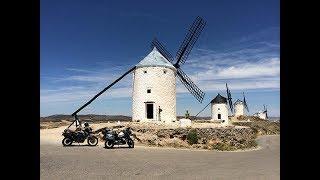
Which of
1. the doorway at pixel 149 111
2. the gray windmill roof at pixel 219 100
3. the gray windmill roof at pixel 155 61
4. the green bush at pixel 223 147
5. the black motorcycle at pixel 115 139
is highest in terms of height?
the gray windmill roof at pixel 155 61

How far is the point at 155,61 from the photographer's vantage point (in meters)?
35.0

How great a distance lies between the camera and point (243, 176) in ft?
42.4

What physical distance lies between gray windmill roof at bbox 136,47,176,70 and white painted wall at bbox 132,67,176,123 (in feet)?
1.12

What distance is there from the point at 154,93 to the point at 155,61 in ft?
10.3

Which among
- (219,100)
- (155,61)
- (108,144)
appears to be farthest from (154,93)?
(219,100)

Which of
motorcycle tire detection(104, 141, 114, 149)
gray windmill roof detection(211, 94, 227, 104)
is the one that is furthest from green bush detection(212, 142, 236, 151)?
gray windmill roof detection(211, 94, 227, 104)

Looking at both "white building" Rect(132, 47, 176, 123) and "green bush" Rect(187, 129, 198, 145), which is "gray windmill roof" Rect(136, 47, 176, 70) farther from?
"green bush" Rect(187, 129, 198, 145)

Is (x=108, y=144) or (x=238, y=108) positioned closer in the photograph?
(x=108, y=144)

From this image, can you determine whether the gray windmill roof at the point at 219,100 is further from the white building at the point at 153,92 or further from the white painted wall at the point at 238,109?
the white painted wall at the point at 238,109

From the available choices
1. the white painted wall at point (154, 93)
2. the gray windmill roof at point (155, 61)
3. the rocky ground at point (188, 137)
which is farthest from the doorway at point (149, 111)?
the rocky ground at point (188, 137)

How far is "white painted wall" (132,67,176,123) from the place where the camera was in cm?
3397

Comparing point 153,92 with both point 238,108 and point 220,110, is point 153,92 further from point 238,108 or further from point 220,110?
point 238,108

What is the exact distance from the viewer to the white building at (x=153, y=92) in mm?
33969
